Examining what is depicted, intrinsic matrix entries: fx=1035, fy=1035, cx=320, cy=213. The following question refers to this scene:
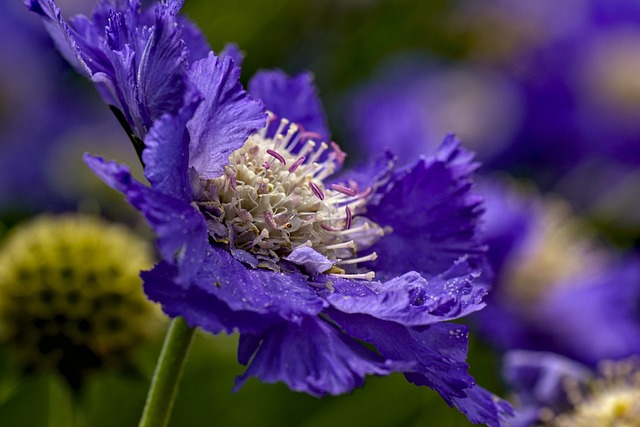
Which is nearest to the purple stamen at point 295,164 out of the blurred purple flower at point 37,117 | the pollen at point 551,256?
the pollen at point 551,256

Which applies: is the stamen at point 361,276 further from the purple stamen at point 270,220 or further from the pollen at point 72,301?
the pollen at point 72,301

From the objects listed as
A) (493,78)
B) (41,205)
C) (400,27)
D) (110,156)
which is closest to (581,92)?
(493,78)

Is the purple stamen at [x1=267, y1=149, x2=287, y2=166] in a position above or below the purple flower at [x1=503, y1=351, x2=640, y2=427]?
above

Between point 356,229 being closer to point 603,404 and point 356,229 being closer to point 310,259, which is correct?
point 310,259

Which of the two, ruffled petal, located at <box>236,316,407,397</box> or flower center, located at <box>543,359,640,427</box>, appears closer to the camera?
ruffled petal, located at <box>236,316,407,397</box>

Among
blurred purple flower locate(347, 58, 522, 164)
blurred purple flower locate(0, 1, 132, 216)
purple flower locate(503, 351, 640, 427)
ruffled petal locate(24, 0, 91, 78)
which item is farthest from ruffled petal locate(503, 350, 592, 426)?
blurred purple flower locate(0, 1, 132, 216)

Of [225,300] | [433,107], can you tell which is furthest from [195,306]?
[433,107]

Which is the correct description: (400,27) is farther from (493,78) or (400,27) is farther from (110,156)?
(110,156)

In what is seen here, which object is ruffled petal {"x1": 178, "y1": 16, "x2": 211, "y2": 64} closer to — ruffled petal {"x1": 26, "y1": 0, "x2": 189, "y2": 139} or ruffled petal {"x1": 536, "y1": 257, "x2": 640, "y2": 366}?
ruffled petal {"x1": 26, "y1": 0, "x2": 189, "y2": 139}

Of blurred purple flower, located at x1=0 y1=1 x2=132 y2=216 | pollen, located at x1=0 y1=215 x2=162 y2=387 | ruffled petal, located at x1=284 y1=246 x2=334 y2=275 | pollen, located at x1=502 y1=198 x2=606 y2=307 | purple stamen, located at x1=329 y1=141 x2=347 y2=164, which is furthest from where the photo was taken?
blurred purple flower, located at x1=0 y1=1 x2=132 y2=216
